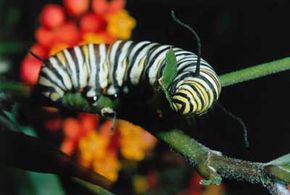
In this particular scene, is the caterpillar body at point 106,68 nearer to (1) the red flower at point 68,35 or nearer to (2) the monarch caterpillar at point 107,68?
(2) the monarch caterpillar at point 107,68

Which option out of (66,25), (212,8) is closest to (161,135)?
(66,25)

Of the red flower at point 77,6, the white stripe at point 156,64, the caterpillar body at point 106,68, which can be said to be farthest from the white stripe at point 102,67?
the red flower at point 77,6

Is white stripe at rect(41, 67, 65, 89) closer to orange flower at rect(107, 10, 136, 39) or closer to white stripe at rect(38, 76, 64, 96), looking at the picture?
white stripe at rect(38, 76, 64, 96)

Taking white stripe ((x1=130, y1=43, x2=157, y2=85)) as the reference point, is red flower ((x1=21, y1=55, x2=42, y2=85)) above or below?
below

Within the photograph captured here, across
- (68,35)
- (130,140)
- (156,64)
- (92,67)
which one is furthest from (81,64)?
(130,140)

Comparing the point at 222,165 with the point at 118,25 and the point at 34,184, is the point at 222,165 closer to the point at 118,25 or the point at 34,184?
the point at 34,184

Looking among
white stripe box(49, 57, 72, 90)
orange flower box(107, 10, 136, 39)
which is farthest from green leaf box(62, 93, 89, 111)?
orange flower box(107, 10, 136, 39)

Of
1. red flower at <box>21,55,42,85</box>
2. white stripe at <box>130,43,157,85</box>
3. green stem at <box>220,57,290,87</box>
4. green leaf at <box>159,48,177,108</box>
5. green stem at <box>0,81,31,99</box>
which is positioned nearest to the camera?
green leaf at <box>159,48,177,108</box>
